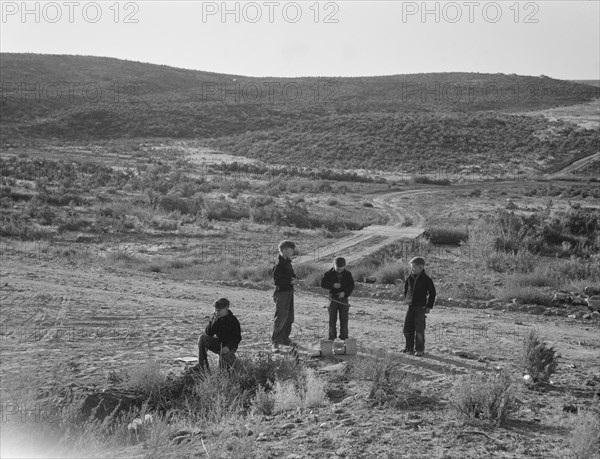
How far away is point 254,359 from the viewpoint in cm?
1074

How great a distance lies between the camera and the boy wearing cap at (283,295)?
11.5m

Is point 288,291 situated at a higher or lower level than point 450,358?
higher

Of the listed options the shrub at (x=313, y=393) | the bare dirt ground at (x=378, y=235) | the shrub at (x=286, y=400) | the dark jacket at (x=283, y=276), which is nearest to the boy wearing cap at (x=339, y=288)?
the dark jacket at (x=283, y=276)

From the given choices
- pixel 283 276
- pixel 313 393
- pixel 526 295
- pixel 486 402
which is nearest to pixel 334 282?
pixel 283 276

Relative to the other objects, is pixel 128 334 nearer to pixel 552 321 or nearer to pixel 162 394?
pixel 162 394

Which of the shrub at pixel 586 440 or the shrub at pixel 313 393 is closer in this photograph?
the shrub at pixel 586 440

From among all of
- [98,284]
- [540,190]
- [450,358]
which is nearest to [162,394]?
[450,358]

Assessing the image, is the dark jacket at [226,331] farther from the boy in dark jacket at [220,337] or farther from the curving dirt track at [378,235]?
the curving dirt track at [378,235]

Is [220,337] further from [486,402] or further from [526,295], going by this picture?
[526,295]

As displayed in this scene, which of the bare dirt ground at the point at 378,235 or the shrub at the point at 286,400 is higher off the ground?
the bare dirt ground at the point at 378,235

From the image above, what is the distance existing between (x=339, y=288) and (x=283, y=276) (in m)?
0.89

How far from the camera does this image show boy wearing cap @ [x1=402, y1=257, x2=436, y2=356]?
37.0 feet

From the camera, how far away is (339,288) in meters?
11.6

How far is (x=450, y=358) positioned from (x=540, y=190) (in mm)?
35614
